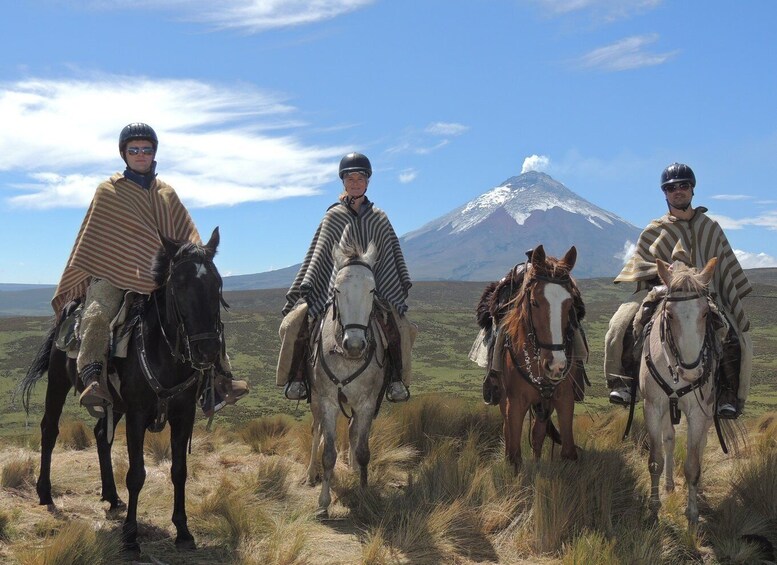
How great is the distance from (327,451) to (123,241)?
2863 millimetres

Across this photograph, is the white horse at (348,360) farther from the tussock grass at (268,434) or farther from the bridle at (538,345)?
the tussock grass at (268,434)

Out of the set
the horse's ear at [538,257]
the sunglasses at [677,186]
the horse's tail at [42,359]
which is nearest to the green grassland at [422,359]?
the sunglasses at [677,186]

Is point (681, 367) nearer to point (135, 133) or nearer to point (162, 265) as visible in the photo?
point (162, 265)

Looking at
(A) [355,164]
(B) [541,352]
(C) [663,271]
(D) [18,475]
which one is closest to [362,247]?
(A) [355,164]

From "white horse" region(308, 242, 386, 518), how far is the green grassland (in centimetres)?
368

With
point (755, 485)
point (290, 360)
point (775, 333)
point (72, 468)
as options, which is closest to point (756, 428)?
point (755, 485)

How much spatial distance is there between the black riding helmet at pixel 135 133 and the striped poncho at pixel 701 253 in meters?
5.23

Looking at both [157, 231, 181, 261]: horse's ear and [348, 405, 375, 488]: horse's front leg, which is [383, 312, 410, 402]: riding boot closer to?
[348, 405, 375, 488]: horse's front leg

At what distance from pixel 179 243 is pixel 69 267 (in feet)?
5.79

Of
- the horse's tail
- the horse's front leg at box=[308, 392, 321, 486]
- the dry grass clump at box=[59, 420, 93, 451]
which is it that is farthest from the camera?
the dry grass clump at box=[59, 420, 93, 451]

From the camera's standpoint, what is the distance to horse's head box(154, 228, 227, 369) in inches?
185

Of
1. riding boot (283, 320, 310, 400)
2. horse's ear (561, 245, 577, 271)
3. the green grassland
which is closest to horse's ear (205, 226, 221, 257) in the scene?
riding boot (283, 320, 310, 400)

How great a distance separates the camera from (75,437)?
31.0 feet

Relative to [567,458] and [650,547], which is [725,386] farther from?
[650,547]
